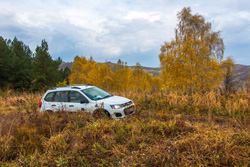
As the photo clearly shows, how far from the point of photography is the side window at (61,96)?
7393 millimetres

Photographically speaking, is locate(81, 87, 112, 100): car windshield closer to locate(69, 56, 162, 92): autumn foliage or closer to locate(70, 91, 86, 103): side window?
locate(70, 91, 86, 103): side window

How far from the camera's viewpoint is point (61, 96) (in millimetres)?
7512

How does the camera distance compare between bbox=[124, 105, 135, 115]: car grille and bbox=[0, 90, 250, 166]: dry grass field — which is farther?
bbox=[124, 105, 135, 115]: car grille

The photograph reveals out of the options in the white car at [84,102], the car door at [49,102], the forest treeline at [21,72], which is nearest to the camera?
the white car at [84,102]

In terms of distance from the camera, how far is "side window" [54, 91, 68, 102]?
7.39 m

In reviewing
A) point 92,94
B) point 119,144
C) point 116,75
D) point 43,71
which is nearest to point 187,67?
point 92,94

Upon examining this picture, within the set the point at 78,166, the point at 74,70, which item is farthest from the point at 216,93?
the point at 74,70

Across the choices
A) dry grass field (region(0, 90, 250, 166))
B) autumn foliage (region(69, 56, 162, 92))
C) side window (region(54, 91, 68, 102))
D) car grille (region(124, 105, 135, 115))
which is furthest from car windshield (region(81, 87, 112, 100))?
autumn foliage (region(69, 56, 162, 92))

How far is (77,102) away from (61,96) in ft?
3.10

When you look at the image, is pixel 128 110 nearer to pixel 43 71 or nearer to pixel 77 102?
pixel 77 102

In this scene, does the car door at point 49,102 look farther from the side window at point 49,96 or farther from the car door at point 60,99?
the car door at point 60,99

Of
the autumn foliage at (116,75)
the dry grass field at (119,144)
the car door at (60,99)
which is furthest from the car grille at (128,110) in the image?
the autumn foliage at (116,75)

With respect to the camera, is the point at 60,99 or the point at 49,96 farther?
the point at 49,96

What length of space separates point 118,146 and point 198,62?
15789 millimetres
